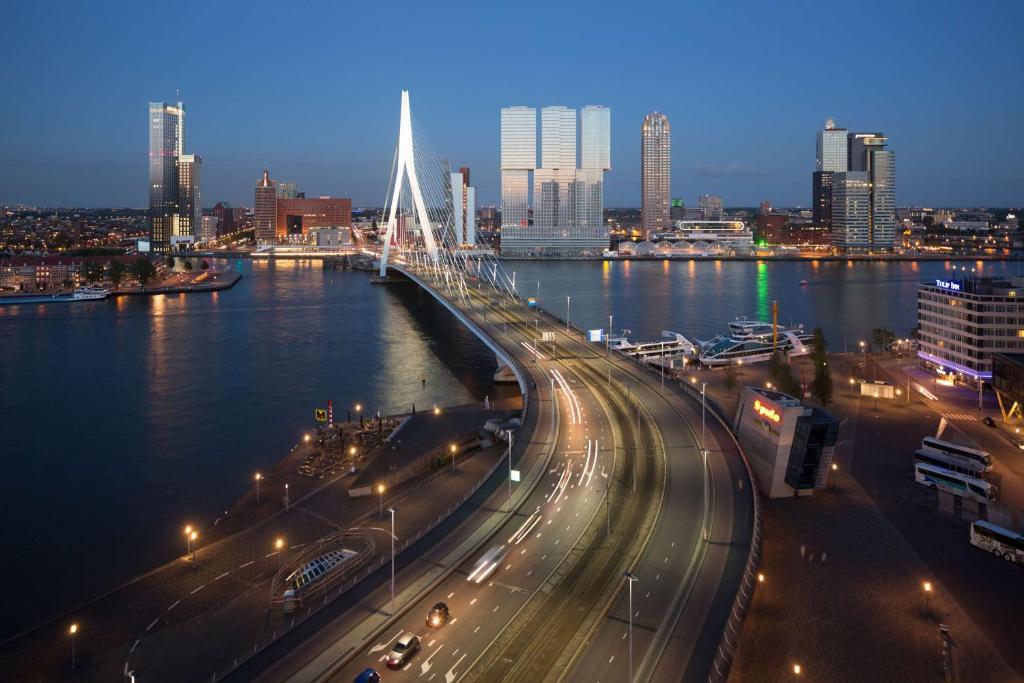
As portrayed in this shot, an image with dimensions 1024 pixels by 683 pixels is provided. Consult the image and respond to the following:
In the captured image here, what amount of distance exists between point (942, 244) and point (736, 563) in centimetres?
5798

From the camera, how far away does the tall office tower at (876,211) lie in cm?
5156

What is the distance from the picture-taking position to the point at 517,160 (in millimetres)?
52375

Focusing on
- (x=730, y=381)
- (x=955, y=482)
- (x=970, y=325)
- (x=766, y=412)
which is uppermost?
(x=970, y=325)

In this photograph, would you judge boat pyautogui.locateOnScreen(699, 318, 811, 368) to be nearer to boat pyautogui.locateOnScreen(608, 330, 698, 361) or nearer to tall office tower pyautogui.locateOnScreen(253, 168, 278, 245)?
boat pyautogui.locateOnScreen(608, 330, 698, 361)

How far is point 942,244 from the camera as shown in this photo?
177ft

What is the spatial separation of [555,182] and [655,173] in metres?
22.3

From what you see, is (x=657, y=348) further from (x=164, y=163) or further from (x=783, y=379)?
(x=164, y=163)

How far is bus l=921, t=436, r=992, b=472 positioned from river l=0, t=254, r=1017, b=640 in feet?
20.1

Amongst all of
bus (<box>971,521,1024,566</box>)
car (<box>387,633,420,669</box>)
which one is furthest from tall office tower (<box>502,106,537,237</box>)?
car (<box>387,633,420,669</box>)

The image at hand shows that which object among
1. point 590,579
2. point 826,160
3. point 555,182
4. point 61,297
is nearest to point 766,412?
point 590,579

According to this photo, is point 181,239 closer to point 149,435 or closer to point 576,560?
point 149,435

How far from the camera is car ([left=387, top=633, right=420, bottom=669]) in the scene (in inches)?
140

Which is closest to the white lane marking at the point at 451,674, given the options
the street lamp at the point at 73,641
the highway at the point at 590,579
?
the highway at the point at 590,579

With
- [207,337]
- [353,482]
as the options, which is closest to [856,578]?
[353,482]
